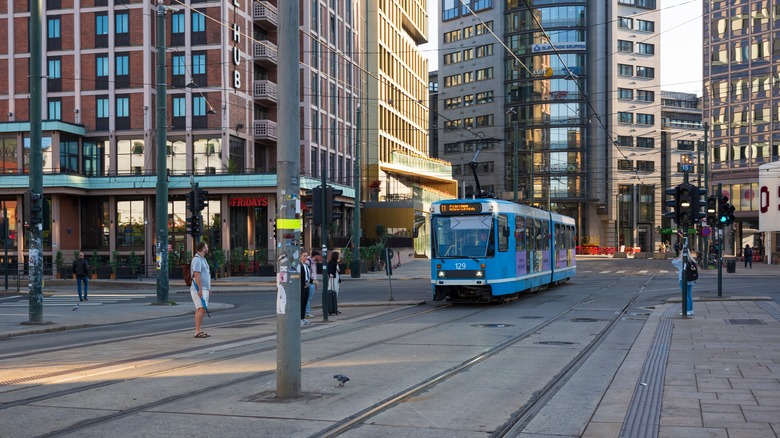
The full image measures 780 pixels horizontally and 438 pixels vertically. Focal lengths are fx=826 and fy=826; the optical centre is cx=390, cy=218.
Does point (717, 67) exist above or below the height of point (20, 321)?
above

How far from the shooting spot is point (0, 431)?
778cm

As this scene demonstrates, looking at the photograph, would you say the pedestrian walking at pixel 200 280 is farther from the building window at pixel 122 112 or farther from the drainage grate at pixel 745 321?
the building window at pixel 122 112

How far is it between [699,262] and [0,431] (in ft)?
191

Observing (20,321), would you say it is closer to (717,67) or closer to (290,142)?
(290,142)

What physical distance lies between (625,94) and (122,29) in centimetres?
5667

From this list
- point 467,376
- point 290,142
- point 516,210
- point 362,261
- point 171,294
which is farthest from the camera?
point 362,261

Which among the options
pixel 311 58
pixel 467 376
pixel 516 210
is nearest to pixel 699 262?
pixel 311 58

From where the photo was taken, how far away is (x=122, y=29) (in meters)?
54.7

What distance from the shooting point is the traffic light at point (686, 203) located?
19531mm

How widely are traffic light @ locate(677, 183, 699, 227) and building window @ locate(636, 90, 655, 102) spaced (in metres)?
75.4

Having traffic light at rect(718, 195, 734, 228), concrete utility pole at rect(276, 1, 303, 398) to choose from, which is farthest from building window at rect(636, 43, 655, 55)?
concrete utility pole at rect(276, 1, 303, 398)

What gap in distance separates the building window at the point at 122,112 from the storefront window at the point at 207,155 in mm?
4843

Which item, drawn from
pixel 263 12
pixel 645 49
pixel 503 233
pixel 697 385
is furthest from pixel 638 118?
pixel 697 385

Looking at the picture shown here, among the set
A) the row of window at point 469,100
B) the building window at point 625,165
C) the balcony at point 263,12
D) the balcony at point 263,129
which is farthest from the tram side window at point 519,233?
the row of window at point 469,100
